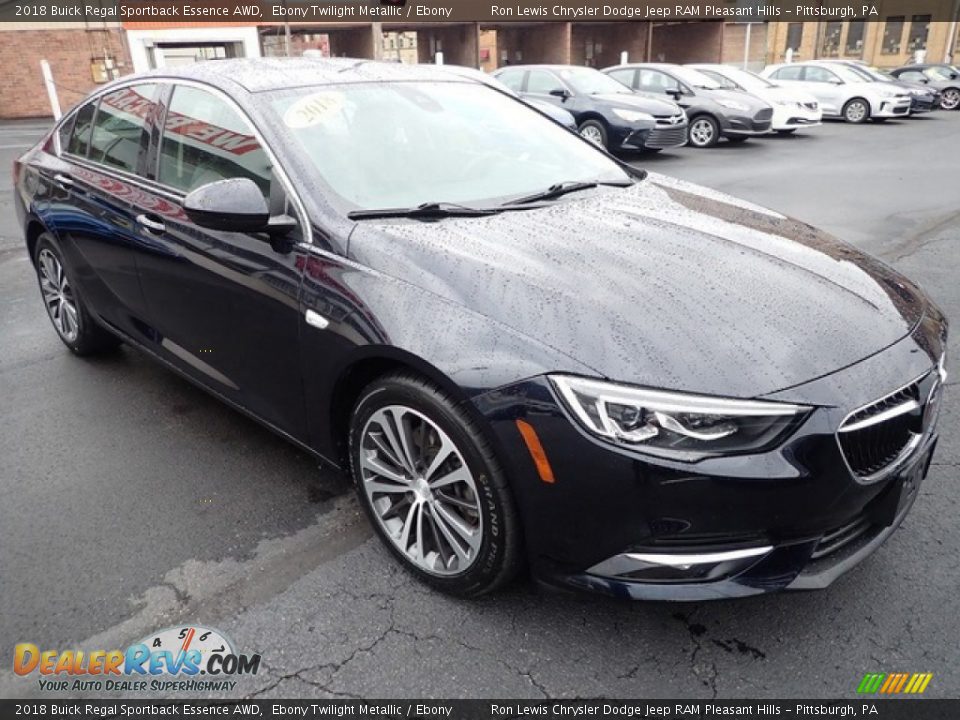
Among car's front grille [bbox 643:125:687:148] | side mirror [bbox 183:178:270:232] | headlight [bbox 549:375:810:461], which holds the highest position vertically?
side mirror [bbox 183:178:270:232]

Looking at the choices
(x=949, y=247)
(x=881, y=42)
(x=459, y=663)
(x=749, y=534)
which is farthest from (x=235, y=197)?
(x=881, y=42)

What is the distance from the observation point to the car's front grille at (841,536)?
208 centimetres

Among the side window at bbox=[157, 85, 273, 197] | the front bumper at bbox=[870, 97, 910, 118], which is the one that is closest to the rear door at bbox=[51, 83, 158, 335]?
the side window at bbox=[157, 85, 273, 197]

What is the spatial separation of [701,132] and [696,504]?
1449cm

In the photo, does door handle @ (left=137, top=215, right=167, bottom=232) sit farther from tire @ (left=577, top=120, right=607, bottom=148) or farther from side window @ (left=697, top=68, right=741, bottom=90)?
side window @ (left=697, top=68, right=741, bottom=90)

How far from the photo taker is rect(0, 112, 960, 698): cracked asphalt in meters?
2.19

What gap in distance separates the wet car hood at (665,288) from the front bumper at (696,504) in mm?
139

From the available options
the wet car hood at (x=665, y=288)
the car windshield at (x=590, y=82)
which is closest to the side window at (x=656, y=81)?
the car windshield at (x=590, y=82)

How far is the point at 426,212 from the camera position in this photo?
268 cm

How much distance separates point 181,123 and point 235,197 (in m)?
0.98

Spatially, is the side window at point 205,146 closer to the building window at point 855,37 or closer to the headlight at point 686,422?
the headlight at point 686,422

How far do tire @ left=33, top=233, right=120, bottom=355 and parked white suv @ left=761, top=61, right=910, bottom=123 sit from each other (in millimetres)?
18814

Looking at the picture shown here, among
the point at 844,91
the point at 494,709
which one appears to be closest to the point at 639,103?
the point at 844,91

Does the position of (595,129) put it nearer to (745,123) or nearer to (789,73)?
(745,123)
